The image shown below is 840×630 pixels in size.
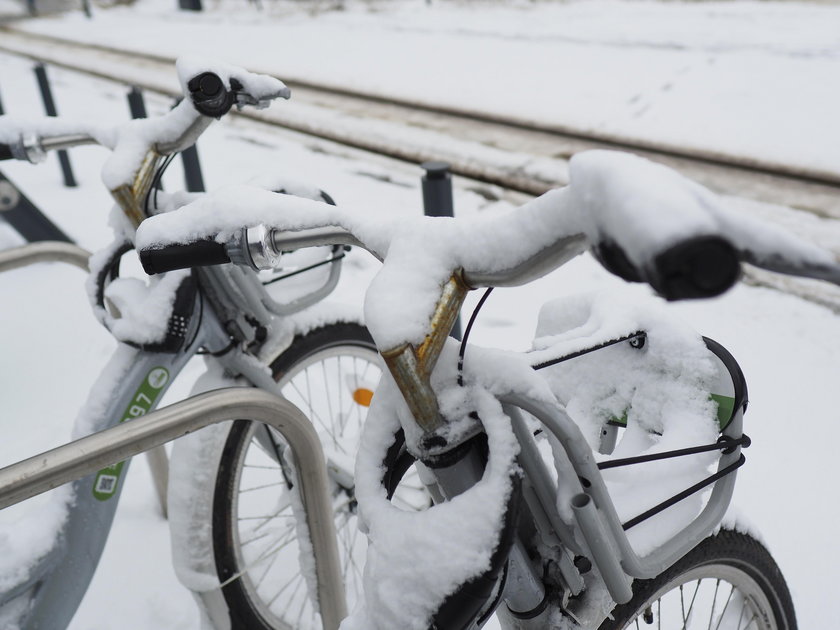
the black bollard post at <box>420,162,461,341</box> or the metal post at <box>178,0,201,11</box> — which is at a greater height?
the black bollard post at <box>420,162,461,341</box>

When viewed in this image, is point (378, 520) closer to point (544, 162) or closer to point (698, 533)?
point (698, 533)

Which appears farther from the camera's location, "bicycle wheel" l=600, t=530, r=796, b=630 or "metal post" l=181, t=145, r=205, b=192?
"metal post" l=181, t=145, r=205, b=192

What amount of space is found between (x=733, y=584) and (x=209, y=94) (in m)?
1.50

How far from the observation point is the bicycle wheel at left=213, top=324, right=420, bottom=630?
191 centimetres

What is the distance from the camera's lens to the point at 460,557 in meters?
0.96

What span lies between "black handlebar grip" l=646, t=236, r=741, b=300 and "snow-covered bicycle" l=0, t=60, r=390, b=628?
120 cm

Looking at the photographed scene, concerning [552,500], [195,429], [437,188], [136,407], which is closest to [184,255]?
[195,429]

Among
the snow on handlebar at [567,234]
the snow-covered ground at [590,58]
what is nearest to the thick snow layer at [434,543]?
the snow on handlebar at [567,234]

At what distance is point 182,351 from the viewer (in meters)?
1.71

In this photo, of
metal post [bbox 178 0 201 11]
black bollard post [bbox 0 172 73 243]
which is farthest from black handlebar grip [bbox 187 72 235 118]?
metal post [bbox 178 0 201 11]

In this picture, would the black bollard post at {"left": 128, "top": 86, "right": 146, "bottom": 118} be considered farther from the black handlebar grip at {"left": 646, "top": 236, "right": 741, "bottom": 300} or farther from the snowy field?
the black handlebar grip at {"left": 646, "top": 236, "right": 741, "bottom": 300}

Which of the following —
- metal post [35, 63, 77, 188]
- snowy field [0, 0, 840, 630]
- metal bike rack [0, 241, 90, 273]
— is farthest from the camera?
metal post [35, 63, 77, 188]

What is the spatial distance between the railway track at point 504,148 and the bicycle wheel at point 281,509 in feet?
7.85

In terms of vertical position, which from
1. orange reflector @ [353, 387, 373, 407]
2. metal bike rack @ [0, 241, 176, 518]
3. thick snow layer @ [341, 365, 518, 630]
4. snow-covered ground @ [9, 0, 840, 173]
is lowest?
snow-covered ground @ [9, 0, 840, 173]
